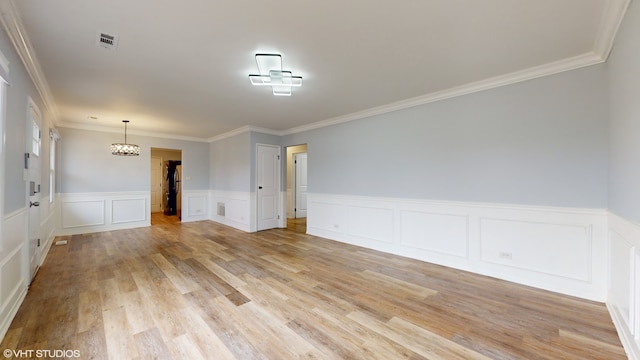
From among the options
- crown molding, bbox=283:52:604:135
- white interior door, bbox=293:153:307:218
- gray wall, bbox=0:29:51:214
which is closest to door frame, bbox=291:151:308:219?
white interior door, bbox=293:153:307:218

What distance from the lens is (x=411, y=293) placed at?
8.80 feet

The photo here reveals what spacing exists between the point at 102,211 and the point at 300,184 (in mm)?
4947

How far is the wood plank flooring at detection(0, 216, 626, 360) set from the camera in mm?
1808

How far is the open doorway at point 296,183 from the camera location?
7.93m

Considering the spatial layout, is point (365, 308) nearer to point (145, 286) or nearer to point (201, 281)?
point (201, 281)

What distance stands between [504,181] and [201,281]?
3.79 meters

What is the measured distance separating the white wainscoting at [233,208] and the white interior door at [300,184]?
2.07m

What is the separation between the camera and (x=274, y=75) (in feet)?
9.14

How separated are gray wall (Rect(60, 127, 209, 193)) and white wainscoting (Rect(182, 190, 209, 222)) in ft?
0.91

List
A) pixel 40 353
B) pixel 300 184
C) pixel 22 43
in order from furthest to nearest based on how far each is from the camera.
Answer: pixel 300 184 → pixel 22 43 → pixel 40 353

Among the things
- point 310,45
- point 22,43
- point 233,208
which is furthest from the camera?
point 233,208

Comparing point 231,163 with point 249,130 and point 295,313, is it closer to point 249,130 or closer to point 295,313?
point 249,130

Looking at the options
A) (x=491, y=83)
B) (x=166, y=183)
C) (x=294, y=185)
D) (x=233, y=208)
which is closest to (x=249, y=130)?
(x=233, y=208)

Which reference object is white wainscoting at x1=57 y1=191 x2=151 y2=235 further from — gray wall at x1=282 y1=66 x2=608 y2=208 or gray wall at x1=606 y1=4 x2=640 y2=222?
gray wall at x1=606 y1=4 x2=640 y2=222
